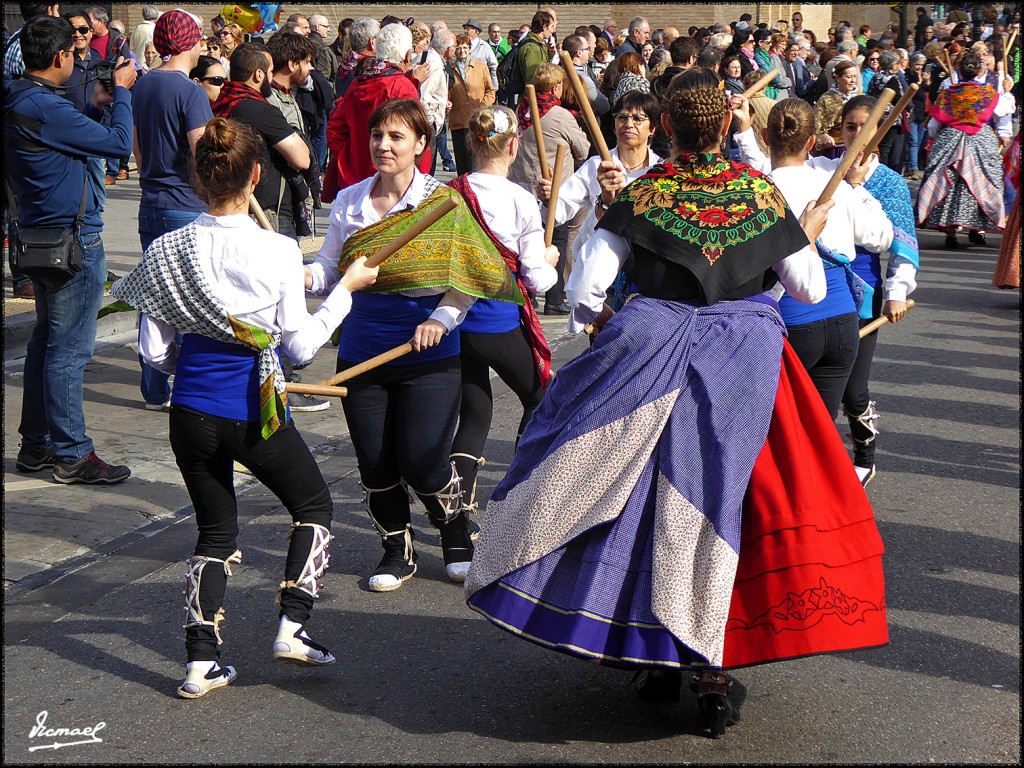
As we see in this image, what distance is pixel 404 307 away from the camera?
4.67 m

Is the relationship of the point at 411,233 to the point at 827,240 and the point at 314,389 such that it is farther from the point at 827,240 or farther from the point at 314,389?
the point at 827,240

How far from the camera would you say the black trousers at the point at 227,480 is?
150 inches

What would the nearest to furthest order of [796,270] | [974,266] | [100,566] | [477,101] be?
[796,270], [100,566], [477,101], [974,266]

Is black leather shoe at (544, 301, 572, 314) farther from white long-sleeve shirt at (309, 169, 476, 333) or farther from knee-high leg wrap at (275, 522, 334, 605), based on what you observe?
knee-high leg wrap at (275, 522, 334, 605)

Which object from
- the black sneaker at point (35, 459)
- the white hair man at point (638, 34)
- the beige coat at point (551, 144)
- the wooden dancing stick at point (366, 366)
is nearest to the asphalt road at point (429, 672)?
the black sneaker at point (35, 459)

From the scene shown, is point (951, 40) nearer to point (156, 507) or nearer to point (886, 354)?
point (886, 354)

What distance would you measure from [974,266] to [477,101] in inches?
201

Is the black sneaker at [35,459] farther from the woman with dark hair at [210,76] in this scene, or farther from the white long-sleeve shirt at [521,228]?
the white long-sleeve shirt at [521,228]

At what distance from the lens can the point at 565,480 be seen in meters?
3.56

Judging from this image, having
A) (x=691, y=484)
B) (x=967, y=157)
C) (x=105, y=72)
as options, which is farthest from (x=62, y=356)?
(x=967, y=157)

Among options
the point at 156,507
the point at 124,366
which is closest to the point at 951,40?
the point at 124,366

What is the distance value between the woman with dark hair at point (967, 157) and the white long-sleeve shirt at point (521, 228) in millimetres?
9067

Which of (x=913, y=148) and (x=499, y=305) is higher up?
(x=499, y=305)

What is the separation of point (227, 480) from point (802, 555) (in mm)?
1712
